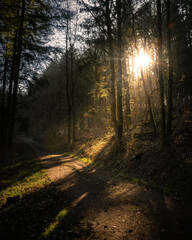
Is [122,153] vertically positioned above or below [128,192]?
above

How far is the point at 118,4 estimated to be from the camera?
948 cm

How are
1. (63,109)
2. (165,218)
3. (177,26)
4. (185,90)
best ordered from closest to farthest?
(165,218) < (185,90) < (177,26) < (63,109)

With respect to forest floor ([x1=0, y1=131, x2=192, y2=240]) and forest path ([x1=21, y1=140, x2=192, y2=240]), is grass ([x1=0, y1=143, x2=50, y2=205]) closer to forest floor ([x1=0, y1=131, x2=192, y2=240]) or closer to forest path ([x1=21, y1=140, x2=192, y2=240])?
forest floor ([x1=0, y1=131, x2=192, y2=240])

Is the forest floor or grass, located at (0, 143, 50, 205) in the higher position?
the forest floor

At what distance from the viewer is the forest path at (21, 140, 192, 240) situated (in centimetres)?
325

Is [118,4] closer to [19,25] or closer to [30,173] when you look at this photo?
[19,25]

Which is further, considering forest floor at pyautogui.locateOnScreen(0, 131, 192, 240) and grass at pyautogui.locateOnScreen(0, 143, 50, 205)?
grass at pyautogui.locateOnScreen(0, 143, 50, 205)

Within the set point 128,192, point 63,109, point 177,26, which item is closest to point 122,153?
point 128,192

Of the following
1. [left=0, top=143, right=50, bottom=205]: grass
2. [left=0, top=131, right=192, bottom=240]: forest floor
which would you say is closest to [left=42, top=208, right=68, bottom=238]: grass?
[left=0, top=131, right=192, bottom=240]: forest floor

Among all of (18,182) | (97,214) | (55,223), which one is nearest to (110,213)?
(97,214)

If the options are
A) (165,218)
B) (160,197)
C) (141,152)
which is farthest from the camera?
(141,152)

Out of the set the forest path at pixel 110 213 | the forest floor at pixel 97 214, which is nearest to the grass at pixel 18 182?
the forest floor at pixel 97 214

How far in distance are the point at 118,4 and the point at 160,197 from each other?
1158 cm

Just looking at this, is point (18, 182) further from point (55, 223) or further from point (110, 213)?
point (110, 213)
